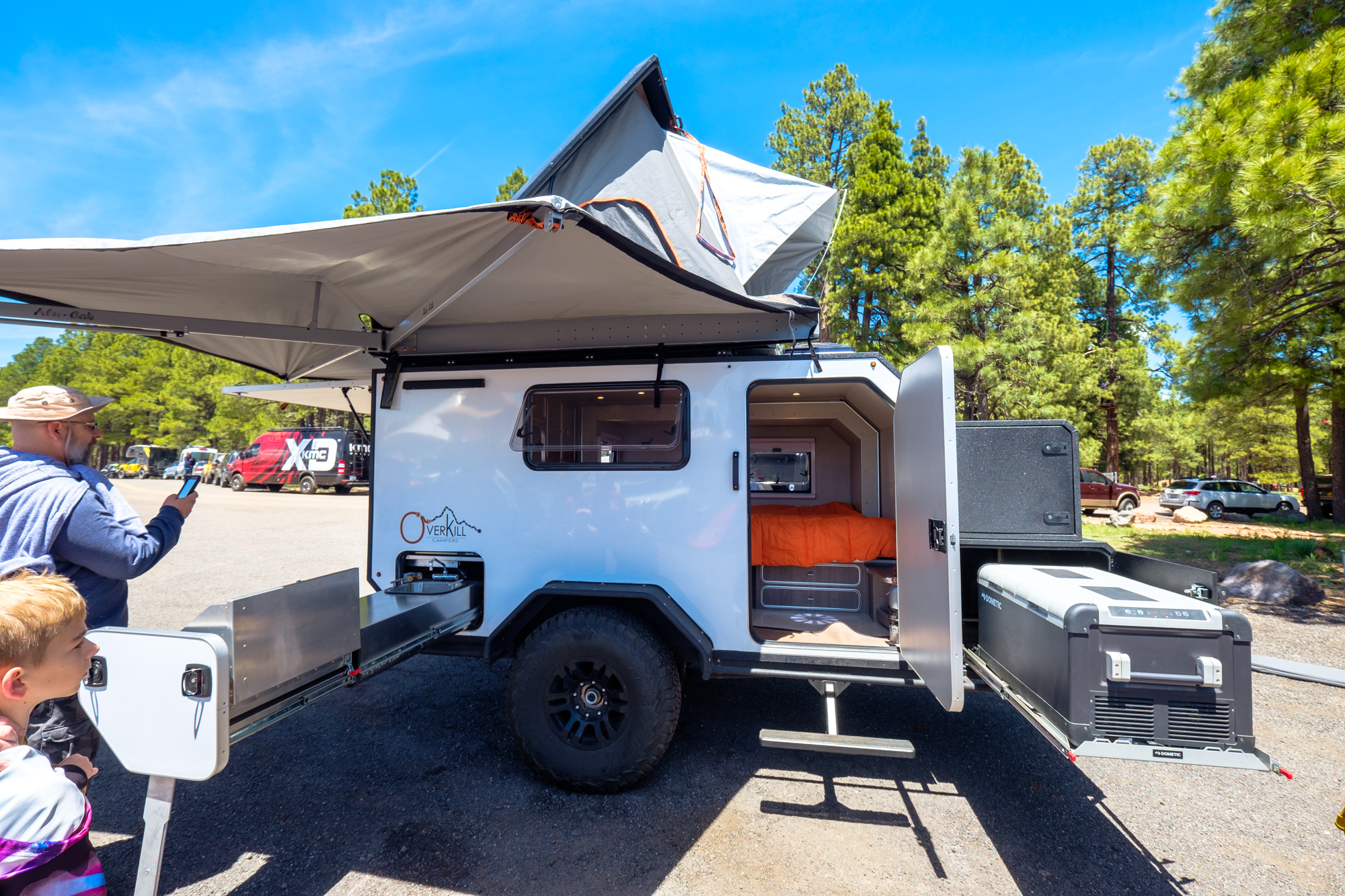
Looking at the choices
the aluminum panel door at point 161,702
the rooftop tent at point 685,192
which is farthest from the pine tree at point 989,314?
the aluminum panel door at point 161,702

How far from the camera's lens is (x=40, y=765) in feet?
3.85

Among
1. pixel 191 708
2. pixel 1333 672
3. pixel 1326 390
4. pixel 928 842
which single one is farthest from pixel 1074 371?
pixel 191 708

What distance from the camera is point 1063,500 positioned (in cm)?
327

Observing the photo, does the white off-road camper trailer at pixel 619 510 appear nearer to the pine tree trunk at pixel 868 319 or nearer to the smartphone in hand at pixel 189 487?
the smartphone in hand at pixel 189 487

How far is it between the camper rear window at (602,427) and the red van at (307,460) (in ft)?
67.4

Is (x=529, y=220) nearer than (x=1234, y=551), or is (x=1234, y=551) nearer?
(x=529, y=220)

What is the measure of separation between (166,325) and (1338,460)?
2081 centimetres

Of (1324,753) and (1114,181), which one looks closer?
(1324,753)

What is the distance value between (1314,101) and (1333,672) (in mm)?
5147

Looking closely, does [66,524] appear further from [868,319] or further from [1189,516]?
[1189,516]

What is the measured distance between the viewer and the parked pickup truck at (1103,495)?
19.4m

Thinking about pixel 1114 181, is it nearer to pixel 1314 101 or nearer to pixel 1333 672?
pixel 1314 101

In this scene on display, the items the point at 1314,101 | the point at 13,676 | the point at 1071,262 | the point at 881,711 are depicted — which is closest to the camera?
the point at 13,676

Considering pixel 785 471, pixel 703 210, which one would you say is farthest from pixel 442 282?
pixel 785 471
